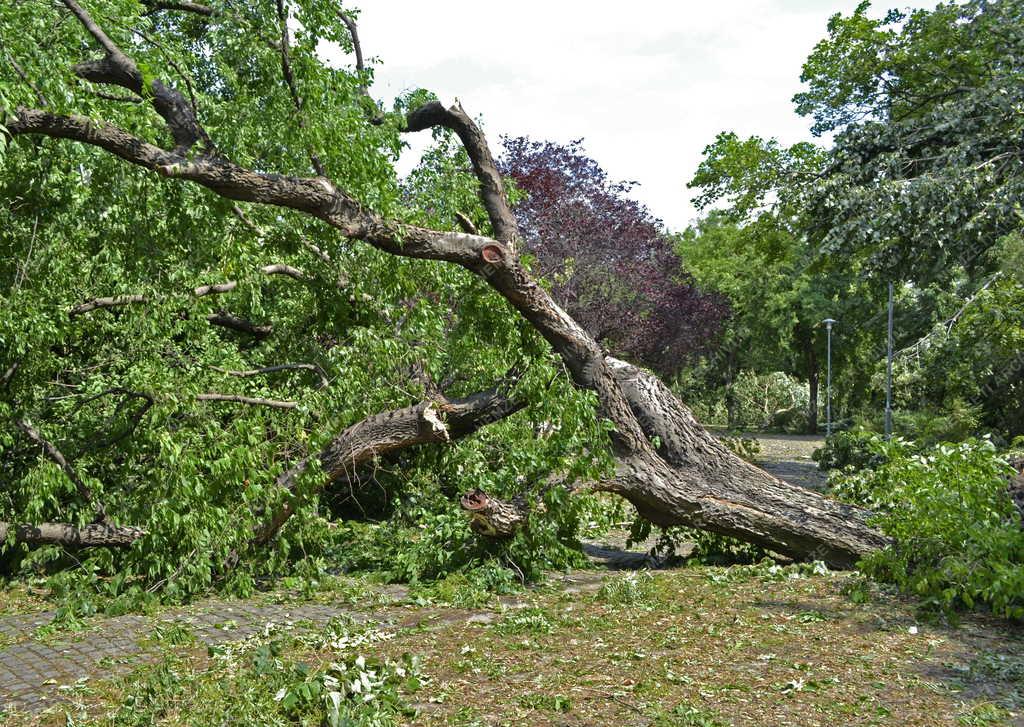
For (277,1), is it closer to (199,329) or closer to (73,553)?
(199,329)

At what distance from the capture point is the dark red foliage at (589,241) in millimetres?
23172

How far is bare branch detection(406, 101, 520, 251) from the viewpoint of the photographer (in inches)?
366

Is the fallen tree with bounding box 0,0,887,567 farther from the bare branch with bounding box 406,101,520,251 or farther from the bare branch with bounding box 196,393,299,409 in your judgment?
the bare branch with bounding box 196,393,299,409

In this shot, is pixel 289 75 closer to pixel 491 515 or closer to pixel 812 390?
pixel 491 515

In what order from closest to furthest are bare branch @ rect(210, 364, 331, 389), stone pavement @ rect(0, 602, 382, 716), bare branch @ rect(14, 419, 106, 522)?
stone pavement @ rect(0, 602, 382, 716), bare branch @ rect(14, 419, 106, 522), bare branch @ rect(210, 364, 331, 389)

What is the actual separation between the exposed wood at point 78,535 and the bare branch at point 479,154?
4.24m

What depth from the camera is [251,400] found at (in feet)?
26.1

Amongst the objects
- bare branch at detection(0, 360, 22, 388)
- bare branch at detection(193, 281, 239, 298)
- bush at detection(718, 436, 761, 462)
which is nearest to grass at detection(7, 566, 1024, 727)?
bare branch at detection(0, 360, 22, 388)

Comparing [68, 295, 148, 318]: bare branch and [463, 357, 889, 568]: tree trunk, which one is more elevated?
[68, 295, 148, 318]: bare branch

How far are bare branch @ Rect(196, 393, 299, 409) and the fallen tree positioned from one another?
523mm

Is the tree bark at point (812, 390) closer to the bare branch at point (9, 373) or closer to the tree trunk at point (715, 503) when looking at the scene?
the tree trunk at point (715, 503)

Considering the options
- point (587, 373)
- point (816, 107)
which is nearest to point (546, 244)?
point (816, 107)

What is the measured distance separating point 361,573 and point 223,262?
116 inches

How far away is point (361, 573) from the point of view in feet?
26.6
